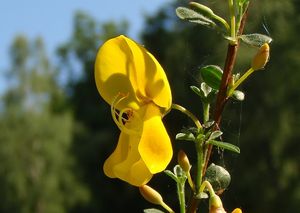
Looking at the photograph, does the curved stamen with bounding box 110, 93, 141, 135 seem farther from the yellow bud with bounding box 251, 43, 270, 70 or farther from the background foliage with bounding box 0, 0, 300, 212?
the background foliage with bounding box 0, 0, 300, 212

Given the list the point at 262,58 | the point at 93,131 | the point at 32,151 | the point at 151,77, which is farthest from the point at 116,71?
the point at 93,131

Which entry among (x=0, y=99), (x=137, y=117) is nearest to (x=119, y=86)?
(x=137, y=117)

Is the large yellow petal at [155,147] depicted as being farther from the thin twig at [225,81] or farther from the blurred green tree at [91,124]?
the blurred green tree at [91,124]

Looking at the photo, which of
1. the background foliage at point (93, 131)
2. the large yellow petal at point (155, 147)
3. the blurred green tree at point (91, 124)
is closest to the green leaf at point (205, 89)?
the large yellow petal at point (155, 147)

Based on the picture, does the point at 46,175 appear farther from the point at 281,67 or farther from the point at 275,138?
the point at 281,67

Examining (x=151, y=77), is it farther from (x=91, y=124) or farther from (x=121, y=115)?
(x=91, y=124)

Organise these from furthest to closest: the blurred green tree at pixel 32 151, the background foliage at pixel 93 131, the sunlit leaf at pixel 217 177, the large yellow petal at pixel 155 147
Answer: the blurred green tree at pixel 32 151 → the background foliage at pixel 93 131 → the sunlit leaf at pixel 217 177 → the large yellow petal at pixel 155 147

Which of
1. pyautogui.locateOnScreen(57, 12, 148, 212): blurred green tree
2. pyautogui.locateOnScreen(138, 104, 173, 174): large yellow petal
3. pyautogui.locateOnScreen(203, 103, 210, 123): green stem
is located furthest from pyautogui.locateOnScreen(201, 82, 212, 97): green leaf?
pyautogui.locateOnScreen(57, 12, 148, 212): blurred green tree

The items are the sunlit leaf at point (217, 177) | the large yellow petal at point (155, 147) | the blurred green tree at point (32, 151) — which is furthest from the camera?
the blurred green tree at point (32, 151)
